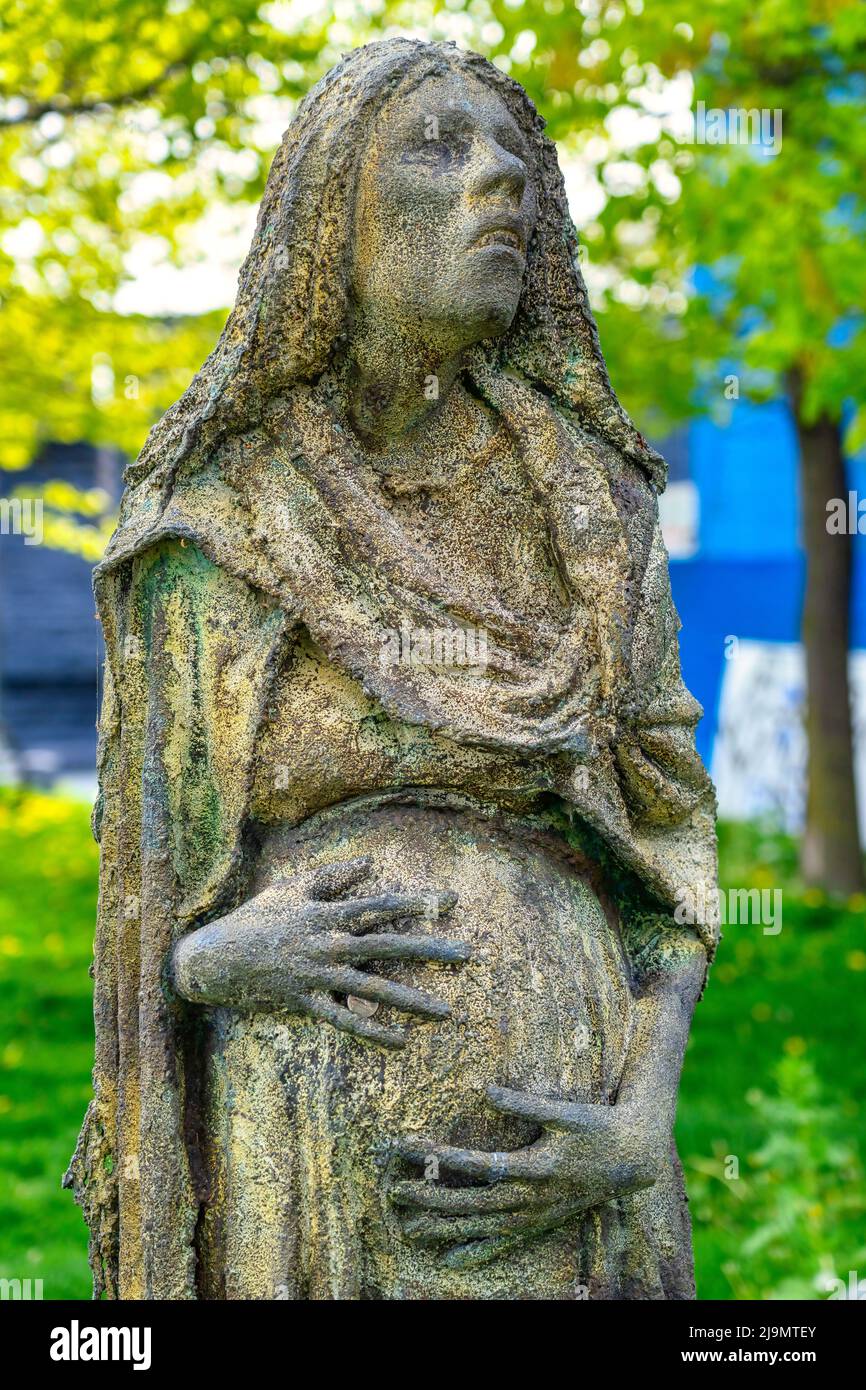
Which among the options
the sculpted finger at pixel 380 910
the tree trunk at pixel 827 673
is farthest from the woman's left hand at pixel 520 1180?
the tree trunk at pixel 827 673

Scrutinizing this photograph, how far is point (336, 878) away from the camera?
2572 millimetres

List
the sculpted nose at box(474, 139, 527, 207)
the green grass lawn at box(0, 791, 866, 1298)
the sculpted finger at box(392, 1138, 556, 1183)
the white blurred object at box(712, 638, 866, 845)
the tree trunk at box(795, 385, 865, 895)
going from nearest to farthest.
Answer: the sculpted finger at box(392, 1138, 556, 1183) < the sculpted nose at box(474, 139, 527, 207) < the green grass lawn at box(0, 791, 866, 1298) < the tree trunk at box(795, 385, 865, 895) < the white blurred object at box(712, 638, 866, 845)

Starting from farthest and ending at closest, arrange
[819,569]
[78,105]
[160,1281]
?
[819,569]
[78,105]
[160,1281]

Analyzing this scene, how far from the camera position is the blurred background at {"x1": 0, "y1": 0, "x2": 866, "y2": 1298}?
638cm

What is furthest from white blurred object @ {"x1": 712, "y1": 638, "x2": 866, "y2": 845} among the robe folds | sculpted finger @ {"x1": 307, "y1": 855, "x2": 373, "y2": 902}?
sculpted finger @ {"x1": 307, "y1": 855, "x2": 373, "y2": 902}

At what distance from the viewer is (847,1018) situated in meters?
8.23

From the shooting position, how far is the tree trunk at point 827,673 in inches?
413

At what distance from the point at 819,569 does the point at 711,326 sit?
76.8 inches

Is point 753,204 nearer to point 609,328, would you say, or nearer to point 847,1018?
point 609,328

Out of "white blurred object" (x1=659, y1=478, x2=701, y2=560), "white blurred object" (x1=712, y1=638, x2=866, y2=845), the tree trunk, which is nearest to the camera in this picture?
the tree trunk

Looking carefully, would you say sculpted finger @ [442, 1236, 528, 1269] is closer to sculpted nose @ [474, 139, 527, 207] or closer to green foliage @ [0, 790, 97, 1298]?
sculpted nose @ [474, 139, 527, 207]

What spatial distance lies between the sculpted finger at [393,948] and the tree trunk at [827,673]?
843 centimetres

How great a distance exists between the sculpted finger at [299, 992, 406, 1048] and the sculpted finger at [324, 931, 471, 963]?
0.08 m

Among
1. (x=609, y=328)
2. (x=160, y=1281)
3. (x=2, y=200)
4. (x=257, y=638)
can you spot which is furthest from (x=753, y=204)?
(x=160, y=1281)
